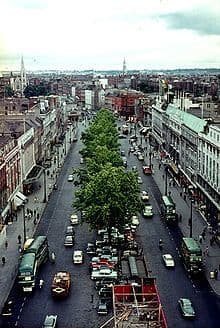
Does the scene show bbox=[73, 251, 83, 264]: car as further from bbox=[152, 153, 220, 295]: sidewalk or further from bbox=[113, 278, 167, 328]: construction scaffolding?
bbox=[113, 278, 167, 328]: construction scaffolding

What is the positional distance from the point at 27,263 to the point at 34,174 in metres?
22.3

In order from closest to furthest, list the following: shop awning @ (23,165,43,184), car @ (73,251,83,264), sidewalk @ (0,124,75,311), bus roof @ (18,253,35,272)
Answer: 1. bus roof @ (18,253,35,272)
2. sidewalk @ (0,124,75,311)
3. car @ (73,251,83,264)
4. shop awning @ (23,165,43,184)

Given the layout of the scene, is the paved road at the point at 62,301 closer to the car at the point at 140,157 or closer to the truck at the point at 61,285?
the truck at the point at 61,285

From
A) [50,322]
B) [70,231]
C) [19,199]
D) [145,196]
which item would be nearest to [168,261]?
[70,231]

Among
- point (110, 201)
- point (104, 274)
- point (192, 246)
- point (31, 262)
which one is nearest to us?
point (104, 274)

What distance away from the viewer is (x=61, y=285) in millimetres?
21703

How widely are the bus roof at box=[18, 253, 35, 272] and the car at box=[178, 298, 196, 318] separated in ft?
18.2

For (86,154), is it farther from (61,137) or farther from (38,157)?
(61,137)

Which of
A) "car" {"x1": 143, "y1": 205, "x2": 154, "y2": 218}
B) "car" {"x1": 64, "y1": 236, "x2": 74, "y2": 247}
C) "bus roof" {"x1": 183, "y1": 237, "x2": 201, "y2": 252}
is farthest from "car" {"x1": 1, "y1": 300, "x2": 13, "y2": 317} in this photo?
"car" {"x1": 143, "y1": 205, "x2": 154, "y2": 218}

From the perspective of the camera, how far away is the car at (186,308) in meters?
19.4

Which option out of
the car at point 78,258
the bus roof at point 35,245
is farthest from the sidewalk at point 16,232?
the car at point 78,258

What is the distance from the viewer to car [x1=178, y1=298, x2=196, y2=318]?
19.4 m

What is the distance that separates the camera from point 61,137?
72.8 m

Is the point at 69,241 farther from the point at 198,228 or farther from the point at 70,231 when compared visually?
the point at 198,228
